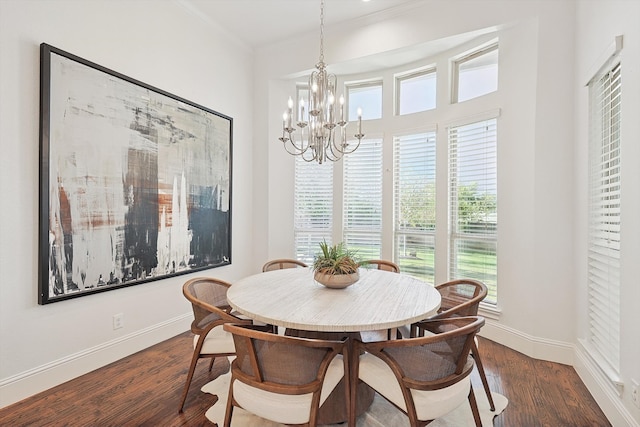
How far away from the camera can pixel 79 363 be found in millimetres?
2582

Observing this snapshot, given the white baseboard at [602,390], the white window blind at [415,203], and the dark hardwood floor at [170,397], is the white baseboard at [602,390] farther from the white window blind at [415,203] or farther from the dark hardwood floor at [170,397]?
the white window blind at [415,203]

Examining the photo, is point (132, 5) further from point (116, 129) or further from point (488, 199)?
point (488, 199)

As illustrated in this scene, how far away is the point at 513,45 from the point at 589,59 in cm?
80

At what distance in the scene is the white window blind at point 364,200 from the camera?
4.27 meters

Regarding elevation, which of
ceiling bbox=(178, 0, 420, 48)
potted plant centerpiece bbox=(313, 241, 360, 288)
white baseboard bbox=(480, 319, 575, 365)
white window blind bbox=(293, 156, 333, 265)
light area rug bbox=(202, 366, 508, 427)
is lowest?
light area rug bbox=(202, 366, 508, 427)

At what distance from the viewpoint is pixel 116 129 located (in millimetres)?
2816

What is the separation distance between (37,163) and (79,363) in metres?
1.49

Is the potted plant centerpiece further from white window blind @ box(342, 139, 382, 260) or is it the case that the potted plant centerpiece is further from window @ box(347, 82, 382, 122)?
window @ box(347, 82, 382, 122)

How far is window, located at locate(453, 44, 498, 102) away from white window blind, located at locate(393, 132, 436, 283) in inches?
21.8

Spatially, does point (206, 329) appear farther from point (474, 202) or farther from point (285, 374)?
point (474, 202)

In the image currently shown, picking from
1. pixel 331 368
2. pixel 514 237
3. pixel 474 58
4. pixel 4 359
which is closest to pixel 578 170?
pixel 514 237

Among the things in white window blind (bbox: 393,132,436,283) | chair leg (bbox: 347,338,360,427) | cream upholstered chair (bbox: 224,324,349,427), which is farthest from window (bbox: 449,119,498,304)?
cream upholstered chair (bbox: 224,324,349,427)

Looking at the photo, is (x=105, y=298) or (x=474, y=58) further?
(x=474, y=58)

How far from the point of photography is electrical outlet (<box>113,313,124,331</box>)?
2855 mm
